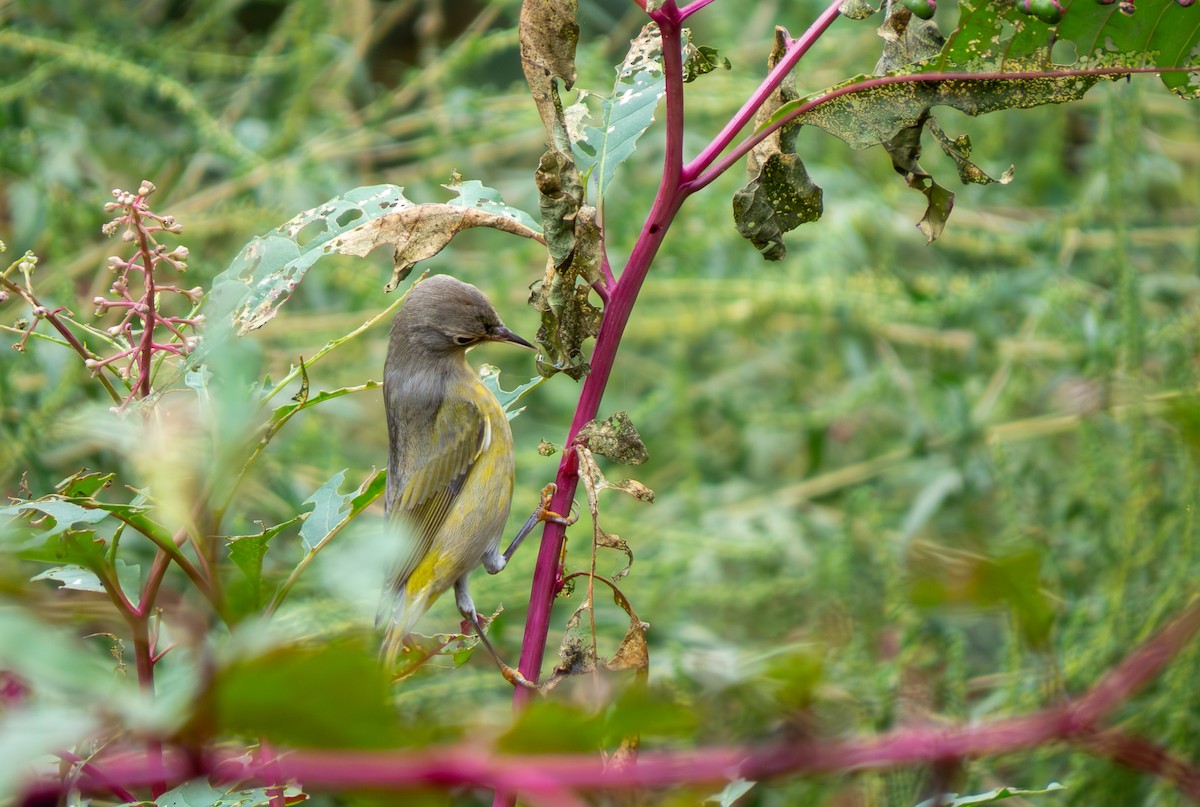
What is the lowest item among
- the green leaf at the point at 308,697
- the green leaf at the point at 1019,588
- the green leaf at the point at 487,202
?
the green leaf at the point at 1019,588

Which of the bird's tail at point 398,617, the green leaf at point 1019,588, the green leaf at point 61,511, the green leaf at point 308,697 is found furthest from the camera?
the bird's tail at point 398,617

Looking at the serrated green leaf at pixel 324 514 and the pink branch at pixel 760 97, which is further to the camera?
the serrated green leaf at pixel 324 514

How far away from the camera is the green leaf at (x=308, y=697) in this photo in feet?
1.40

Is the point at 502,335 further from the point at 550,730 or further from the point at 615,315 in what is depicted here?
the point at 550,730

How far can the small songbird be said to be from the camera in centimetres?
263

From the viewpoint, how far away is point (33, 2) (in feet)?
14.4

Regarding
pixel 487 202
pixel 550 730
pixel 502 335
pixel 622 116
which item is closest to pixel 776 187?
pixel 622 116

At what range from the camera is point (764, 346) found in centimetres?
469

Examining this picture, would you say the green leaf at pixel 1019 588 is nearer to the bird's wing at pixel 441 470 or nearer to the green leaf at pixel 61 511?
the green leaf at pixel 61 511

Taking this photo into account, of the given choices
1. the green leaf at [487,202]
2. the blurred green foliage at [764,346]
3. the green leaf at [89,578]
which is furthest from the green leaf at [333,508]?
the blurred green foliage at [764,346]

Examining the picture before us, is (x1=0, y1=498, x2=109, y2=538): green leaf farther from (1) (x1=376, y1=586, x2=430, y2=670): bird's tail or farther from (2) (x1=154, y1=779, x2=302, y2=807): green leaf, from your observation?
(1) (x1=376, y1=586, x2=430, y2=670): bird's tail

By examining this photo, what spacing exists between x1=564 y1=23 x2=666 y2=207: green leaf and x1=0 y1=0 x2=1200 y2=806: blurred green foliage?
1121mm

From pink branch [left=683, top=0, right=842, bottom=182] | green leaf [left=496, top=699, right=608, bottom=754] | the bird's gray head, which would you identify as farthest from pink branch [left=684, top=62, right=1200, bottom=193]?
the bird's gray head

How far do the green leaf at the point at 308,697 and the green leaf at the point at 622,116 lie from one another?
1.08 metres
